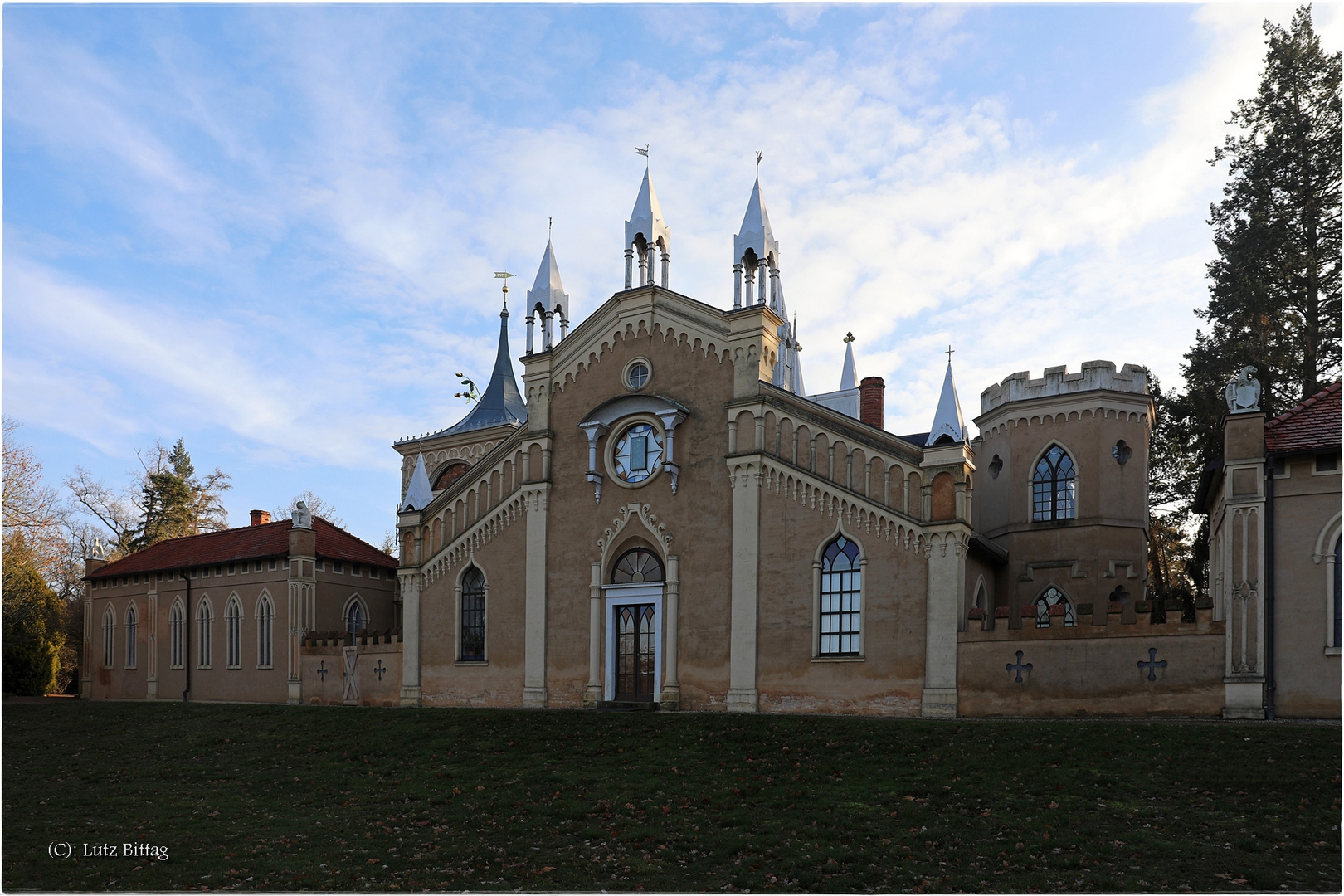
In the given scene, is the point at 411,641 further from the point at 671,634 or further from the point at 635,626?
the point at 671,634

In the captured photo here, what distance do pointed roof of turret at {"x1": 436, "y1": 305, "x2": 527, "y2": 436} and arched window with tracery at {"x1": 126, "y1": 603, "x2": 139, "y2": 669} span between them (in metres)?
13.5

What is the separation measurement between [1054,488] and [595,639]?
1364 cm

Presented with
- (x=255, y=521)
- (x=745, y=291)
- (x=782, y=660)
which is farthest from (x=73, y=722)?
(x=745, y=291)

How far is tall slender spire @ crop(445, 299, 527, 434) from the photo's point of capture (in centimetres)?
4169

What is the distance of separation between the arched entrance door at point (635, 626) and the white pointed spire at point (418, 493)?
25.2ft

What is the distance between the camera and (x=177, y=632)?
3700 centimetres

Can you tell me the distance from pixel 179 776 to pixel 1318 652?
2238 centimetres

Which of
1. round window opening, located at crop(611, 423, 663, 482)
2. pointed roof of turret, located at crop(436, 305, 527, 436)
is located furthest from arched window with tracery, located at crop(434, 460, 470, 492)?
round window opening, located at crop(611, 423, 663, 482)

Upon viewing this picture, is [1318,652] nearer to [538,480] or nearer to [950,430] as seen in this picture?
[950,430]

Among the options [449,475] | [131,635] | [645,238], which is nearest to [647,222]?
[645,238]

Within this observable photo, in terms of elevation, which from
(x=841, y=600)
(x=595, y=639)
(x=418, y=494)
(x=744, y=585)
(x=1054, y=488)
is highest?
(x=1054, y=488)

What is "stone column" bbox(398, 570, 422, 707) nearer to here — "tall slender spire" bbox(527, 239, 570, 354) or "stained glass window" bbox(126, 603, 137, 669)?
"tall slender spire" bbox(527, 239, 570, 354)

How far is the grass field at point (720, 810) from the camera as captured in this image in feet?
39.7

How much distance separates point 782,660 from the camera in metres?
24.0
